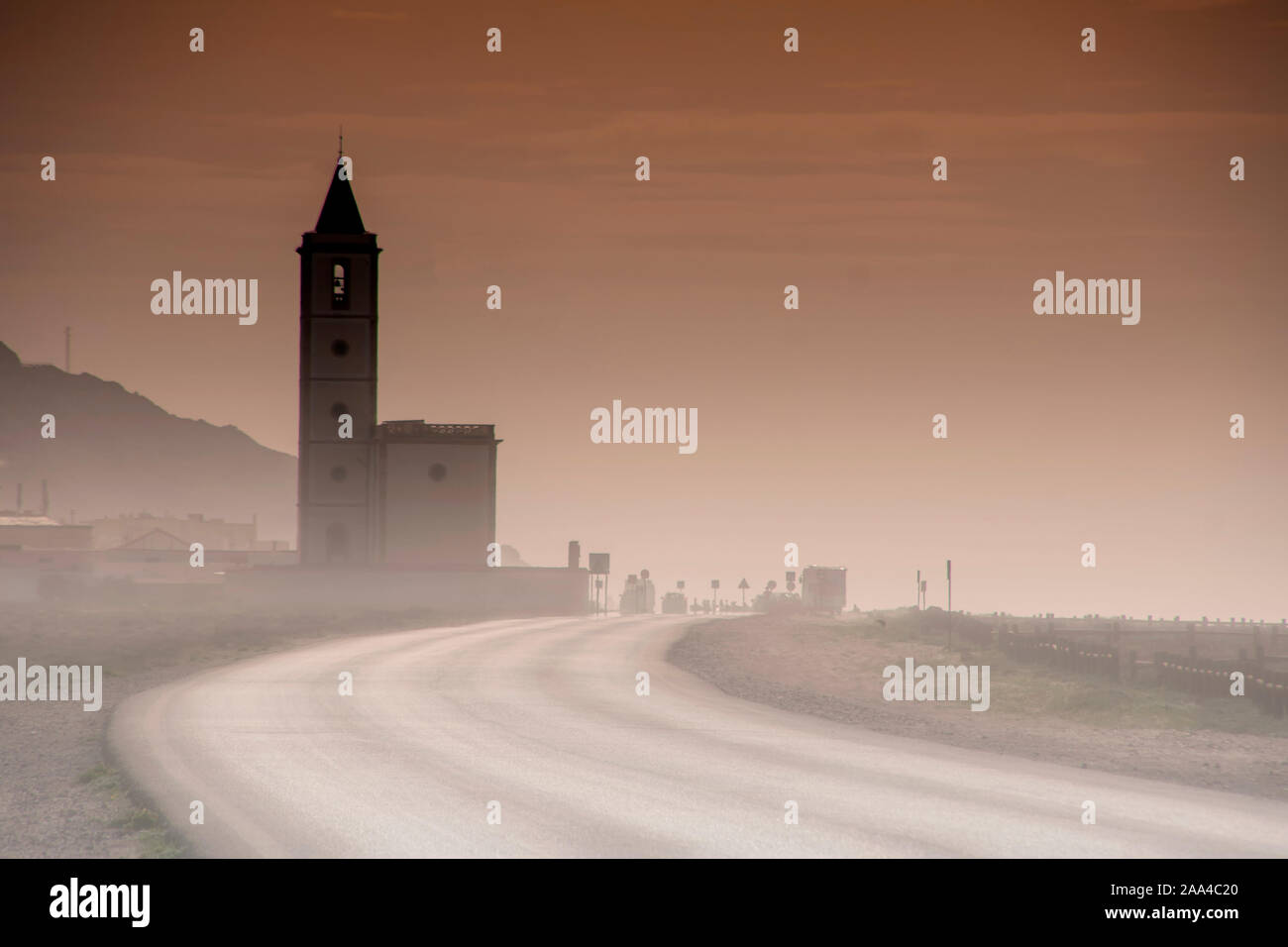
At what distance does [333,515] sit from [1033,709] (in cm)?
4955

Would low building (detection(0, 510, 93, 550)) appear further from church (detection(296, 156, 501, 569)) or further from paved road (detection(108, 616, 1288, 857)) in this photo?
paved road (detection(108, 616, 1288, 857))

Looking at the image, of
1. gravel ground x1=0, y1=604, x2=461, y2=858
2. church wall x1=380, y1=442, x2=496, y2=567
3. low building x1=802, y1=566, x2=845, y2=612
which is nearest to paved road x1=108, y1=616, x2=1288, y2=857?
gravel ground x1=0, y1=604, x2=461, y2=858

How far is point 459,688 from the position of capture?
901 inches

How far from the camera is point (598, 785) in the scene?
1317 cm

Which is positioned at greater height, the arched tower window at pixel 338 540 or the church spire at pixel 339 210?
the church spire at pixel 339 210

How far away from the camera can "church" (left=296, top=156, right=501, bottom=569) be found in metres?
64.5

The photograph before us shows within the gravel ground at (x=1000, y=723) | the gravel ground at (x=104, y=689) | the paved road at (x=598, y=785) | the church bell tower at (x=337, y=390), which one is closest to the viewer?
the paved road at (x=598, y=785)

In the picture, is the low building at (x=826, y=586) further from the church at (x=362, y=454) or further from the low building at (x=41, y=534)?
the low building at (x=41, y=534)

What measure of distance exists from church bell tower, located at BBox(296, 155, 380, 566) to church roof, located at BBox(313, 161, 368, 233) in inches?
3.0

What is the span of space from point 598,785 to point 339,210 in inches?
2334

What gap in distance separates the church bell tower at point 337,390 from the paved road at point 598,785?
4271cm

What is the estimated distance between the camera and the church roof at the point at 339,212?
6638 centimetres

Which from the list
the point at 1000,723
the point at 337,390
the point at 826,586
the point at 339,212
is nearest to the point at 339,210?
the point at 339,212

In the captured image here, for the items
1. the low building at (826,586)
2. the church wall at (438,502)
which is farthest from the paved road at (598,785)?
the low building at (826,586)
